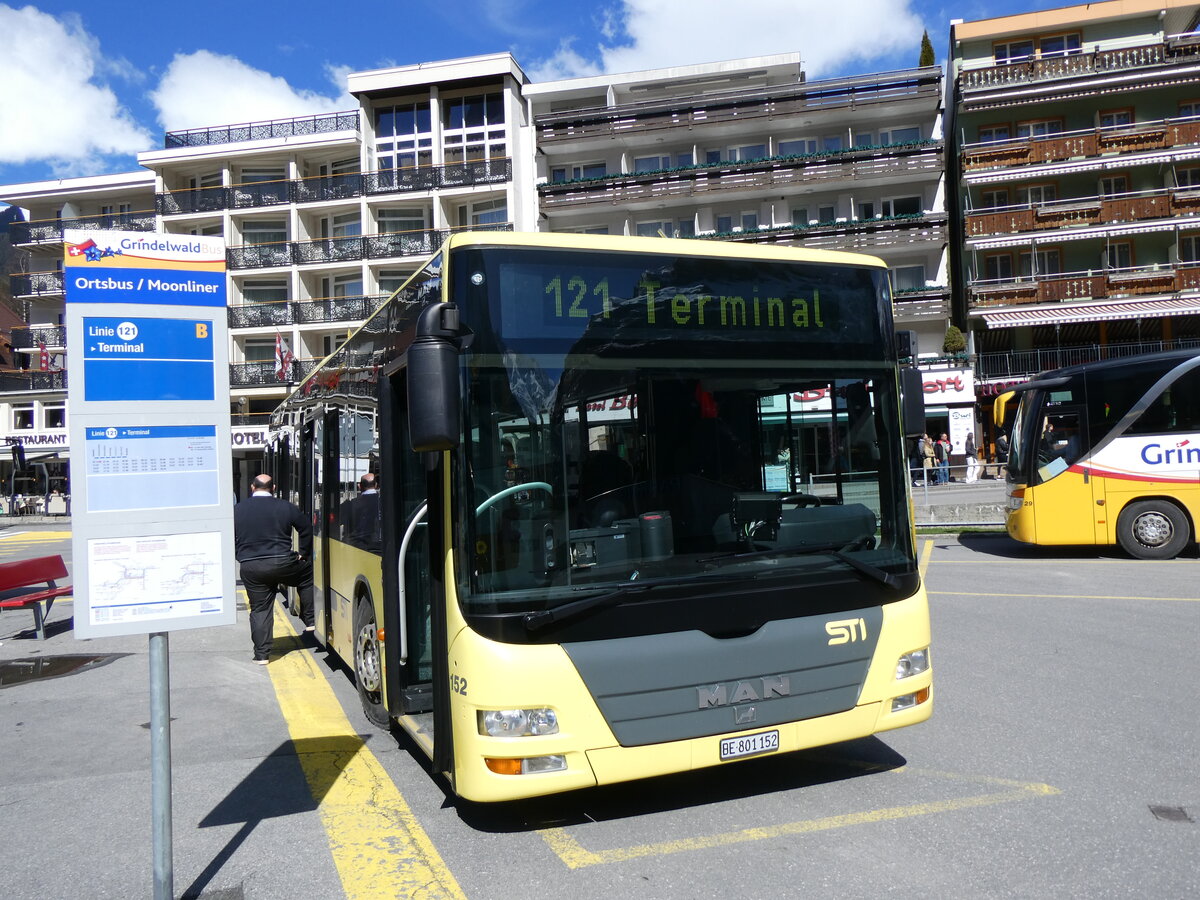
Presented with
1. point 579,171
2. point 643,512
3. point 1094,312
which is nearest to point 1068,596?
point 643,512

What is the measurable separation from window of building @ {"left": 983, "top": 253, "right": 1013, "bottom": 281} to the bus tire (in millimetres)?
27823

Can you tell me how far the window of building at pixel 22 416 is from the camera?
51281 mm

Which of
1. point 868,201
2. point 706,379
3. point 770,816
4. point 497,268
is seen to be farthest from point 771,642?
point 868,201

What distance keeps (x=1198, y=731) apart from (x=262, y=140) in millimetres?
51366

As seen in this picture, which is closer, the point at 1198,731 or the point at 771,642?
the point at 771,642

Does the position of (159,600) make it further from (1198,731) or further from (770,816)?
(1198,731)

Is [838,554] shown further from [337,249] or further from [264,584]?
[337,249]

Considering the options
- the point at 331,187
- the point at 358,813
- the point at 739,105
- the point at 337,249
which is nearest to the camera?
the point at 358,813

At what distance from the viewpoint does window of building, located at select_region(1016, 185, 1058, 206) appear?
131ft

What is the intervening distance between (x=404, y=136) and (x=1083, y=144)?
31.5m

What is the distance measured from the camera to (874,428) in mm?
5230

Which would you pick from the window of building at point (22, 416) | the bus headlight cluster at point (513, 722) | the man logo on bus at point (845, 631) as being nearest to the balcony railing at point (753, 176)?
the window of building at point (22, 416)

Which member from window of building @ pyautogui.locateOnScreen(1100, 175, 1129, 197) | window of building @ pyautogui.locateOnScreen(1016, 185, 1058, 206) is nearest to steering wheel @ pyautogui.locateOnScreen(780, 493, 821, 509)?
window of building @ pyautogui.locateOnScreen(1016, 185, 1058, 206)

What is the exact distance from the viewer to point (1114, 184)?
1570 inches
